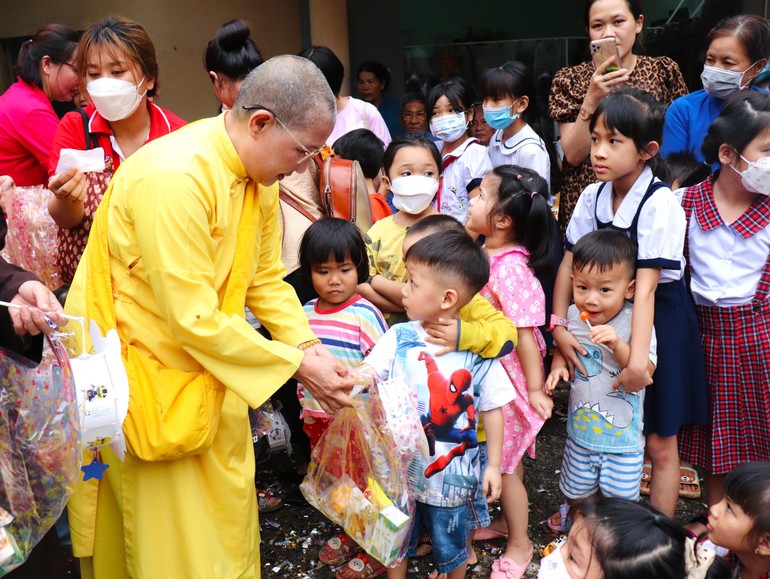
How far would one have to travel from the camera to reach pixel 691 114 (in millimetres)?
3535

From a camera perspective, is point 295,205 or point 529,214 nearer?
point 529,214

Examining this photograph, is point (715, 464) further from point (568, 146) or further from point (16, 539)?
point (16, 539)

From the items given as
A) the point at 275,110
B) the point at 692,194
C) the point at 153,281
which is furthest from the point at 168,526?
the point at 692,194

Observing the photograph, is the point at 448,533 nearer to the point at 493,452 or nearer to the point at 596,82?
the point at 493,452

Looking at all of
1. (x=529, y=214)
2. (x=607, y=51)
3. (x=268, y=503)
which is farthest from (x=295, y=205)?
(x=607, y=51)

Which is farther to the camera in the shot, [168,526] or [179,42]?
[179,42]

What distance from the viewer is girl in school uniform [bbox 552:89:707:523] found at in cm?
285

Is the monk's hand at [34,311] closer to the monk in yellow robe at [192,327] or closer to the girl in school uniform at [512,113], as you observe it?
the monk in yellow robe at [192,327]

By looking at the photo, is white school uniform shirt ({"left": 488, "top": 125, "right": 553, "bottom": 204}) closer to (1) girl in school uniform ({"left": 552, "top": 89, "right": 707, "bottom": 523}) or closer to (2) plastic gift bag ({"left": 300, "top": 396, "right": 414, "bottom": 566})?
(1) girl in school uniform ({"left": 552, "top": 89, "right": 707, "bottom": 523})

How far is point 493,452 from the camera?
2.63 metres

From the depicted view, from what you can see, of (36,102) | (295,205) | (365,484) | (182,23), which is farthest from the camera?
(182,23)

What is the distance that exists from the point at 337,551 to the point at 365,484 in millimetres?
721

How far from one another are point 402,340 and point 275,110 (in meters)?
0.97

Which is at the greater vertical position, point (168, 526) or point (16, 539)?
point (16, 539)
